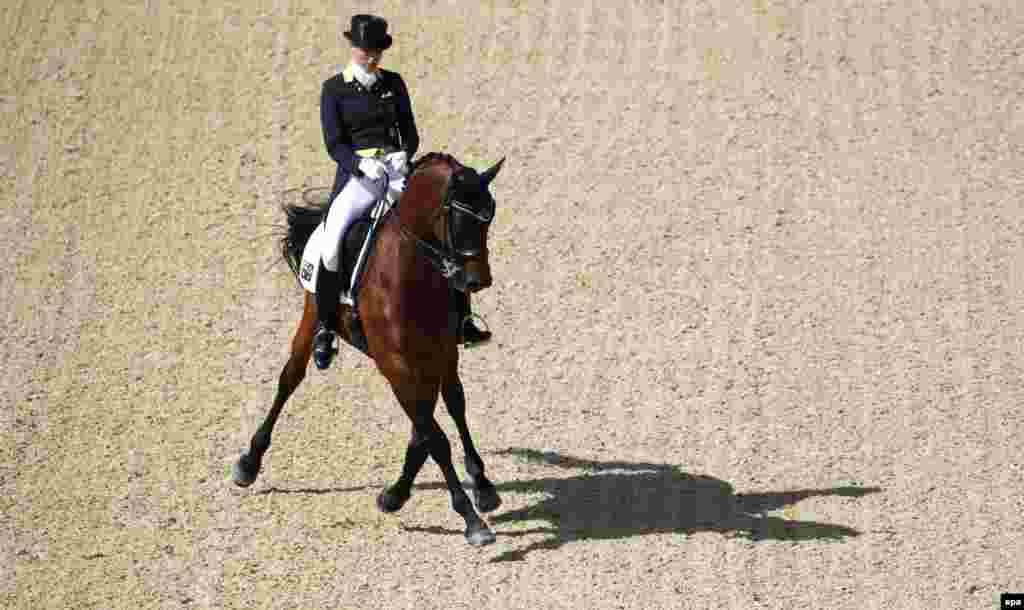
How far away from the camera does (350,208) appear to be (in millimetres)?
13500

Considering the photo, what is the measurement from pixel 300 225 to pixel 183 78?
7.29 metres

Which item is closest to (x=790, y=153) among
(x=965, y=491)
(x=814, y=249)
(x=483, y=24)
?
(x=814, y=249)

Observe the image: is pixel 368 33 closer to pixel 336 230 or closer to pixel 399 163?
pixel 399 163

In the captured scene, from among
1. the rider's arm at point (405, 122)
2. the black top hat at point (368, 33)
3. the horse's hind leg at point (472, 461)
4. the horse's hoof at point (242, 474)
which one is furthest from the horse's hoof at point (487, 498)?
the black top hat at point (368, 33)

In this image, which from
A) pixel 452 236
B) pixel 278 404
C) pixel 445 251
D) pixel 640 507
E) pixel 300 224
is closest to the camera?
pixel 452 236

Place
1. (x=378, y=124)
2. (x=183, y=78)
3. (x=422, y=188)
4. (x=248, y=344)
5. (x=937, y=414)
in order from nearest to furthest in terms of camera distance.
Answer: (x=422, y=188), (x=378, y=124), (x=937, y=414), (x=248, y=344), (x=183, y=78)

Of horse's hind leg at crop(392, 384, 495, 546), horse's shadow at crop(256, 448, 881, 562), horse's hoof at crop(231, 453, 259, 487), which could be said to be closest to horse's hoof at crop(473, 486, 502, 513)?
horse's shadow at crop(256, 448, 881, 562)

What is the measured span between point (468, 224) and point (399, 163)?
4.42 feet

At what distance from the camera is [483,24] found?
21.7 meters

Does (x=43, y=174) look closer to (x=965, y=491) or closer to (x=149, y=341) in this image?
(x=149, y=341)

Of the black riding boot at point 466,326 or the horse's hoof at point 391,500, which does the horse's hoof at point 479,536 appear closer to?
the horse's hoof at point 391,500

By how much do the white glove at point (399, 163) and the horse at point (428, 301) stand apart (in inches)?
12.4

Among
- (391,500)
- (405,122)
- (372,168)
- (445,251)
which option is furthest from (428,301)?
A: (391,500)

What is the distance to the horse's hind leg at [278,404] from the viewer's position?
47.1ft
